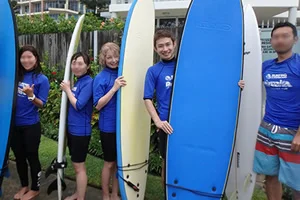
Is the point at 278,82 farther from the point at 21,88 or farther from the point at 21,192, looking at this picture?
the point at 21,192

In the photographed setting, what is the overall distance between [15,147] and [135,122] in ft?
3.89

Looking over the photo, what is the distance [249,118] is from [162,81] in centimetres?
93

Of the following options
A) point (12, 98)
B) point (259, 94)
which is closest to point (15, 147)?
point (12, 98)

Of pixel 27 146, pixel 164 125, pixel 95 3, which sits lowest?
pixel 27 146

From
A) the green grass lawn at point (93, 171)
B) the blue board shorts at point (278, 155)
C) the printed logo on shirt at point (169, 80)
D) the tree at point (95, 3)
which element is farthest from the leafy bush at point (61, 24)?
the tree at point (95, 3)

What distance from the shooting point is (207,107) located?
252 cm

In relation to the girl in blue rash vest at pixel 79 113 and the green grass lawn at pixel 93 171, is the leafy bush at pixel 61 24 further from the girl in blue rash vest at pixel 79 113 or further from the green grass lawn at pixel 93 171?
the girl in blue rash vest at pixel 79 113

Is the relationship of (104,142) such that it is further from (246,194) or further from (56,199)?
A: (246,194)

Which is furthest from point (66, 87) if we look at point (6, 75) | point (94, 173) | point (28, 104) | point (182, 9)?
point (182, 9)

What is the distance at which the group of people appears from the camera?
2.29m

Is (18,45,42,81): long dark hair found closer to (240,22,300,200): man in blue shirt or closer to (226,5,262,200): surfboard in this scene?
(226,5,262,200): surfboard

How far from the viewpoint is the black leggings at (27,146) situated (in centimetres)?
275

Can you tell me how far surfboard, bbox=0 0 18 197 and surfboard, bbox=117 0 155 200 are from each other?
95 centimetres

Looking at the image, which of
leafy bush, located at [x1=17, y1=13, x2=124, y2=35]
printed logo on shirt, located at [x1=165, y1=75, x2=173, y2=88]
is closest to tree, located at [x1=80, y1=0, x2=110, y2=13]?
leafy bush, located at [x1=17, y1=13, x2=124, y2=35]
